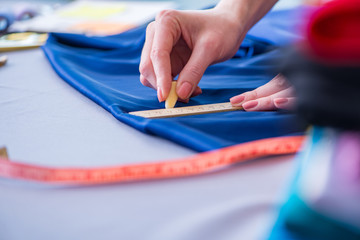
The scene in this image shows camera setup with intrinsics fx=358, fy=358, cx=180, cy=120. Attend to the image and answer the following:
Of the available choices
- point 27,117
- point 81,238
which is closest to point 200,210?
point 81,238

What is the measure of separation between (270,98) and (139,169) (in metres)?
0.34

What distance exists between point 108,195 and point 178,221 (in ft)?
0.34

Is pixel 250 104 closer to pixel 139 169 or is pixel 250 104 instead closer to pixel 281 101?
pixel 281 101

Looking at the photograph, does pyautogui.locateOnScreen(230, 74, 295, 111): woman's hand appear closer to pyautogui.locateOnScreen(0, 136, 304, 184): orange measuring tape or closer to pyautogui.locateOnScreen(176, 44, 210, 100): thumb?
pyautogui.locateOnScreen(176, 44, 210, 100): thumb

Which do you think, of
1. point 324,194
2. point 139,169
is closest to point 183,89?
point 139,169

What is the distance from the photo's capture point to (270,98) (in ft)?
2.32

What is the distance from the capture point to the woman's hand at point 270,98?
0.69 meters

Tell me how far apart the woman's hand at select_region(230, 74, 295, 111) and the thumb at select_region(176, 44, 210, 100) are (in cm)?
9

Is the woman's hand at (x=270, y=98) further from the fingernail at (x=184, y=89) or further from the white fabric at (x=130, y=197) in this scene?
the white fabric at (x=130, y=197)

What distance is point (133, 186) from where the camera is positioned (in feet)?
1.56

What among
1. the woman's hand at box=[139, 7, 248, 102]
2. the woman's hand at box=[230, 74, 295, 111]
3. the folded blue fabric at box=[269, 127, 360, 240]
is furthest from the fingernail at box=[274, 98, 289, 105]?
the folded blue fabric at box=[269, 127, 360, 240]

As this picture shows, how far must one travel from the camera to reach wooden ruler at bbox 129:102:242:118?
2.31 feet

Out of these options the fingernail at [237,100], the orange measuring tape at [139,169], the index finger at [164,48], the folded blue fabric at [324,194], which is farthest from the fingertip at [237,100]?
the folded blue fabric at [324,194]

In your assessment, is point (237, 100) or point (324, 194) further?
point (237, 100)
